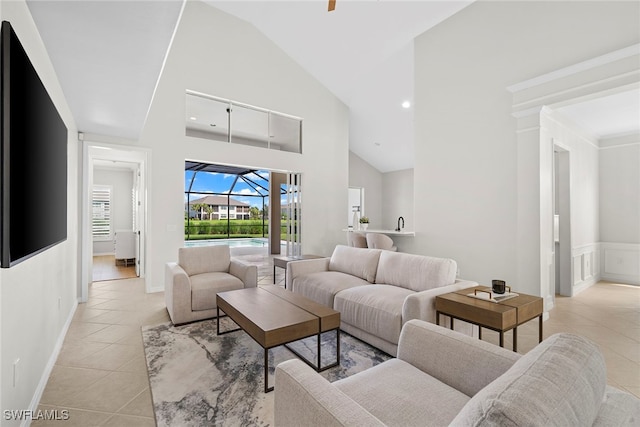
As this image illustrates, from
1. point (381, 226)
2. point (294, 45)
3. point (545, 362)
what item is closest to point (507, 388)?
point (545, 362)

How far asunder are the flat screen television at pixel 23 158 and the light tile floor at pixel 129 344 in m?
1.04

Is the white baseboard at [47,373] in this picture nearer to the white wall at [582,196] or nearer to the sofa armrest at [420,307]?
the sofa armrest at [420,307]

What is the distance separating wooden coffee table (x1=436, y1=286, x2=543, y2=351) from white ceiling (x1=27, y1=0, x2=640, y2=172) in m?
2.63

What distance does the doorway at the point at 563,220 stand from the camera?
15.1 feet

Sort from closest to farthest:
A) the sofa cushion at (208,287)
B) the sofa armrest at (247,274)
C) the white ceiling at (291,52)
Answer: the white ceiling at (291,52), the sofa cushion at (208,287), the sofa armrest at (247,274)

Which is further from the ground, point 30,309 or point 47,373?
point 30,309

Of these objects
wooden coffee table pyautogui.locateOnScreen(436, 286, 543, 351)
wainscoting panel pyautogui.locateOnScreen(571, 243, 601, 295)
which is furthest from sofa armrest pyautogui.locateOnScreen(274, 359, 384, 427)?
wainscoting panel pyautogui.locateOnScreen(571, 243, 601, 295)

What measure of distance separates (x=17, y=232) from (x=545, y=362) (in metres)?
2.01

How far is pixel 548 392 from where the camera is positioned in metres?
0.68

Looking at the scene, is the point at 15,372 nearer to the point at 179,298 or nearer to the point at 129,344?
the point at 129,344

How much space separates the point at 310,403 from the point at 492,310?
170 centimetres

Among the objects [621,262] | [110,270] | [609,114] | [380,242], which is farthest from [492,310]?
[110,270]

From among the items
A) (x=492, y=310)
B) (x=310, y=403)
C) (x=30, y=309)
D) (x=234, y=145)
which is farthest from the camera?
(x=234, y=145)

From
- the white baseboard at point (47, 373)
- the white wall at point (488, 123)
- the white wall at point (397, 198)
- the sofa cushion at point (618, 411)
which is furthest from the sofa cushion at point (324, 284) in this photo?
the white wall at point (397, 198)
